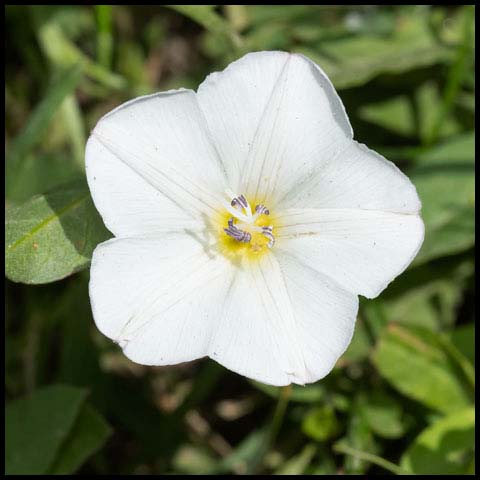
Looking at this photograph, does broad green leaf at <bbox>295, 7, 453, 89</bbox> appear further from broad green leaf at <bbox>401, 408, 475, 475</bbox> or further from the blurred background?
broad green leaf at <bbox>401, 408, 475, 475</bbox>

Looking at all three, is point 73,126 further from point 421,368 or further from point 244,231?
point 421,368

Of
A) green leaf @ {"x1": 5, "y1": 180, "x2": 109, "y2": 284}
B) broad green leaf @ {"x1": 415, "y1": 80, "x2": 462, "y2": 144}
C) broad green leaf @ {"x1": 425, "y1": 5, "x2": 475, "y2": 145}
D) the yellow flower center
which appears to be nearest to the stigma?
the yellow flower center

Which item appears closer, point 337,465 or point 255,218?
point 255,218

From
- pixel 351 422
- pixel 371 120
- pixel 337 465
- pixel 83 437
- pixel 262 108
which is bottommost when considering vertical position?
pixel 337 465

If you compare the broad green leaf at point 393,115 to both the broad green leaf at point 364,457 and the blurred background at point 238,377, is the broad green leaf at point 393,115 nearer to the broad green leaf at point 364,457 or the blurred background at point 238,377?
the blurred background at point 238,377

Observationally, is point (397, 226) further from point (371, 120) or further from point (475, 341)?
point (371, 120)

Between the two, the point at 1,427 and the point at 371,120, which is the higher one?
the point at 371,120

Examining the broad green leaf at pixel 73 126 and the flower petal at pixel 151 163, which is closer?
the flower petal at pixel 151 163

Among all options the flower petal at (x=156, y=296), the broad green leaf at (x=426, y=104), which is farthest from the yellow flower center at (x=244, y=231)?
the broad green leaf at (x=426, y=104)

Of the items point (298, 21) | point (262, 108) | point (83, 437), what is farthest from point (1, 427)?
point (298, 21)
